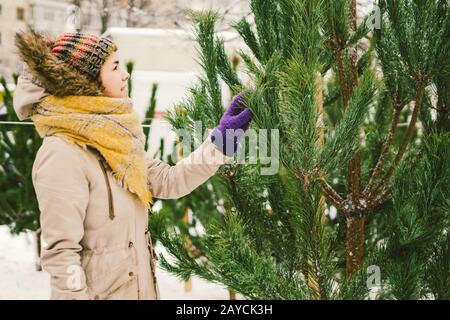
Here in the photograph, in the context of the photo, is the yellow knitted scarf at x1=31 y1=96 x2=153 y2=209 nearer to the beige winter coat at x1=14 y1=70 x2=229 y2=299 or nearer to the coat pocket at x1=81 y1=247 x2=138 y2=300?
the beige winter coat at x1=14 y1=70 x2=229 y2=299

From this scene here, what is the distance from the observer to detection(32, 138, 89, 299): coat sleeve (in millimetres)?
1455

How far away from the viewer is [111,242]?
1567 mm

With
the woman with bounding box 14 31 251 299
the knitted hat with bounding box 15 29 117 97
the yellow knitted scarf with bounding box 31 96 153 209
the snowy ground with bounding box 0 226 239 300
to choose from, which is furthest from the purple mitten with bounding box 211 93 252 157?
the snowy ground with bounding box 0 226 239 300

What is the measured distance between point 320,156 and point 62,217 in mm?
737

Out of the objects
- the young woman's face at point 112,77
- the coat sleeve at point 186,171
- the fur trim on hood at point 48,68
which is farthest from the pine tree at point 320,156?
the fur trim on hood at point 48,68

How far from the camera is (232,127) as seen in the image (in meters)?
1.60

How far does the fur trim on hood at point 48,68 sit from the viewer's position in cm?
152

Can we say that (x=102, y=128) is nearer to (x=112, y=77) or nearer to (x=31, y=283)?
(x=112, y=77)

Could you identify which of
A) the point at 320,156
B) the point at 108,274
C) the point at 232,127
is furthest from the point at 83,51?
the point at 320,156

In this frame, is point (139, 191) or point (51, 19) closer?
point (139, 191)

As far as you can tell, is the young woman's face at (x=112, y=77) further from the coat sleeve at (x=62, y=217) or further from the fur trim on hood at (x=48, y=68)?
the coat sleeve at (x=62, y=217)
